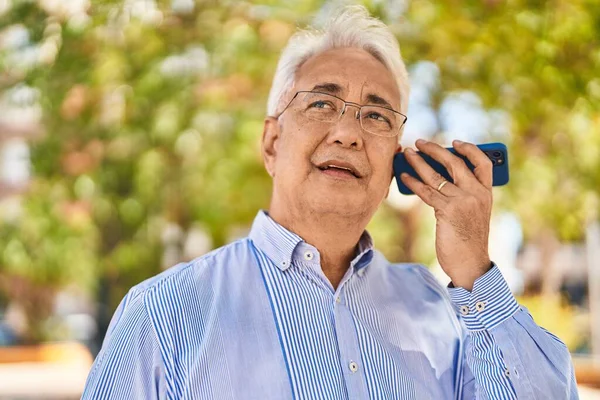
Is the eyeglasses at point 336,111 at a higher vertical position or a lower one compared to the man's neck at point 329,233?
higher

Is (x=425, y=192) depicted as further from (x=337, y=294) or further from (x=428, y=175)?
(x=337, y=294)

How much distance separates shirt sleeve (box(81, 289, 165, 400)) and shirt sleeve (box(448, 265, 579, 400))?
834 mm

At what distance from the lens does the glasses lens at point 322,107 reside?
2.13 m

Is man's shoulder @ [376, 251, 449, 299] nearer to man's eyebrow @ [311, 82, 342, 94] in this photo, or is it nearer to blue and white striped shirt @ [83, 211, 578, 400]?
blue and white striped shirt @ [83, 211, 578, 400]

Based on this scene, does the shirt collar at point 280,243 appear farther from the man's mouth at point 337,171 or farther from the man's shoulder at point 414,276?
the man's mouth at point 337,171

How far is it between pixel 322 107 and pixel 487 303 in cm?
77

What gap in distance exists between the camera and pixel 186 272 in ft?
6.41

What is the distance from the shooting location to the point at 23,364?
44.3ft

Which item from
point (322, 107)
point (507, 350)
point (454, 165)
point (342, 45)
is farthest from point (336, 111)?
point (507, 350)

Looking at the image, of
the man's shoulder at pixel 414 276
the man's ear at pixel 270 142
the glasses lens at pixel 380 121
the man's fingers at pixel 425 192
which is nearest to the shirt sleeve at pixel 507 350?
the man's fingers at pixel 425 192

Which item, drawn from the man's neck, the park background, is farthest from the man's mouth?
the park background

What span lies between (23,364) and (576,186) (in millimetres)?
10873

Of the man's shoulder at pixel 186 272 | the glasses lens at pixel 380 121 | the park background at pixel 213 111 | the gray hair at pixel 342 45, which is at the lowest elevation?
the man's shoulder at pixel 186 272

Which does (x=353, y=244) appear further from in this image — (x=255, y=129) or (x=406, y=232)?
(x=406, y=232)
